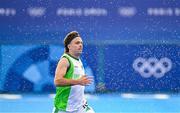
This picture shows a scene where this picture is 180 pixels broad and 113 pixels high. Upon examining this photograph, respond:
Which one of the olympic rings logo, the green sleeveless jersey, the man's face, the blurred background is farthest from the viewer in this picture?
the olympic rings logo

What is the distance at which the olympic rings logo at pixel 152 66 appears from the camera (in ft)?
40.2

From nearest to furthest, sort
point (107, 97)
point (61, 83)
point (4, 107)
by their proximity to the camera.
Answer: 1. point (61, 83)
2. point (4, 107)
3. point (107, 97)

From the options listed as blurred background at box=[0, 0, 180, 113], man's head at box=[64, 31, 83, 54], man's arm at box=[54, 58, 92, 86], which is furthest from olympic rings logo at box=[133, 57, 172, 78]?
man's arm at box=[54, 58, 92, 86]

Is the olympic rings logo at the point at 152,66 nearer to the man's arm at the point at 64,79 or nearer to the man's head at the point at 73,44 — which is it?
the man's head at the point at 73,44

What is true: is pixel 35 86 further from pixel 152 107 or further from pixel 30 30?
pixel 152 107

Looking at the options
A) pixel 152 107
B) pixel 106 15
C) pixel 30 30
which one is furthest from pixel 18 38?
pixel 152 107

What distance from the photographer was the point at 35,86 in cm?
1228

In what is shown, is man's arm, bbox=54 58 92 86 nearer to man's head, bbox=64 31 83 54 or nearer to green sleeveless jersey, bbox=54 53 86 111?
green sleeveless jersey, bbox=54 53 86 111

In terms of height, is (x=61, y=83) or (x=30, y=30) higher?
(x=30, y=30)

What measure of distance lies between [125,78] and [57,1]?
2.50 m

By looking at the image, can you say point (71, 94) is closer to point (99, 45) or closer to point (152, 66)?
point (99, 45)

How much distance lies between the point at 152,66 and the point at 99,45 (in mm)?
1403

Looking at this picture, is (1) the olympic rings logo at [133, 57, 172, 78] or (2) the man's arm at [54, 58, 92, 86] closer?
(2) the man's arm at [54, 58, 92, 86]

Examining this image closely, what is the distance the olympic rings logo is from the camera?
12250 millimetres
